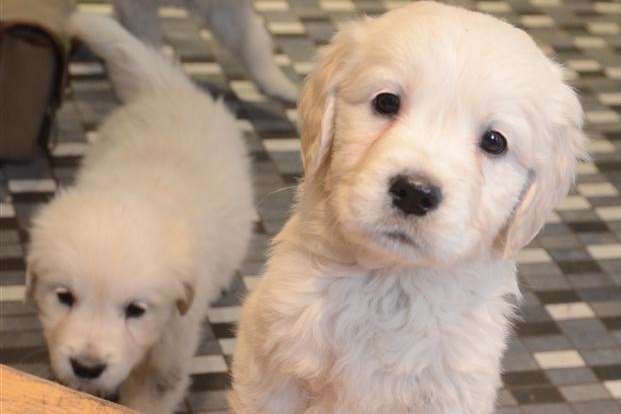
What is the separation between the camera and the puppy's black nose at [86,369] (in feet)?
6.68

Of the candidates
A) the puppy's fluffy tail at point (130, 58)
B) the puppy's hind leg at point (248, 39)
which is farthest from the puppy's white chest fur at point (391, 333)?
the puppy's hind leg at point (248, 39)

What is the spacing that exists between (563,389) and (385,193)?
4.13 ft

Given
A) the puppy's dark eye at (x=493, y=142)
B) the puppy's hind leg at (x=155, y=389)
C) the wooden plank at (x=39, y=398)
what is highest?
the puppy's dark eye at (x=493, y=142)

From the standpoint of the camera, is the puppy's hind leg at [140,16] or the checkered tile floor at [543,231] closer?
the checkered tile floor at [543,231]

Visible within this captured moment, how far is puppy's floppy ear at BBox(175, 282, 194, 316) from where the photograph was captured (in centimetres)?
216

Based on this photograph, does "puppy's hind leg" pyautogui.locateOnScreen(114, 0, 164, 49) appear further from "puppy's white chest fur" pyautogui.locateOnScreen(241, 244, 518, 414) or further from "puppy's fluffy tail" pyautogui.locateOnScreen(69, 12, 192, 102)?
"puppy's white chest fur" pyautogui.locateOnScreen(241, 244, 518, 414)

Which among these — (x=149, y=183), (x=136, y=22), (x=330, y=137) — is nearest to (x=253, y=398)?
(x=330, y=137)

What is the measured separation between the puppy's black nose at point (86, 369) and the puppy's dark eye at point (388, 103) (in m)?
0.82

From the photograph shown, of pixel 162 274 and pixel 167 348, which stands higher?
pixel 162 274

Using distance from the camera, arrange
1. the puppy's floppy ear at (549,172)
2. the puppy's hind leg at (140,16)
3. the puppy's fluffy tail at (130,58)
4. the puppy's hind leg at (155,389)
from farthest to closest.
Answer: the puppy's hind leg at (140,16) → the puppy's fluffy tail at (130,58) → the puppy's hind leg at (155,389) → the puppy's floppy ear at (549,172)

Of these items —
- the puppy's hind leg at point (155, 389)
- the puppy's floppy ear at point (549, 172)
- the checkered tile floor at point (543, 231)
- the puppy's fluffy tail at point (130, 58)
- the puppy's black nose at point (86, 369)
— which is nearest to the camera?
the puppy's floppy ear at point (549, 172)

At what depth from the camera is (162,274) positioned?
2.11 metres

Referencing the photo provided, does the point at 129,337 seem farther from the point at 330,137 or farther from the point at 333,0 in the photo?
the point at 333,0

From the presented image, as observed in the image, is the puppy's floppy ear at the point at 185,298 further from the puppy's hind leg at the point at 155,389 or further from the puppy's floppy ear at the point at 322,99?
the puppy's floppy ear at the point at 322,99
